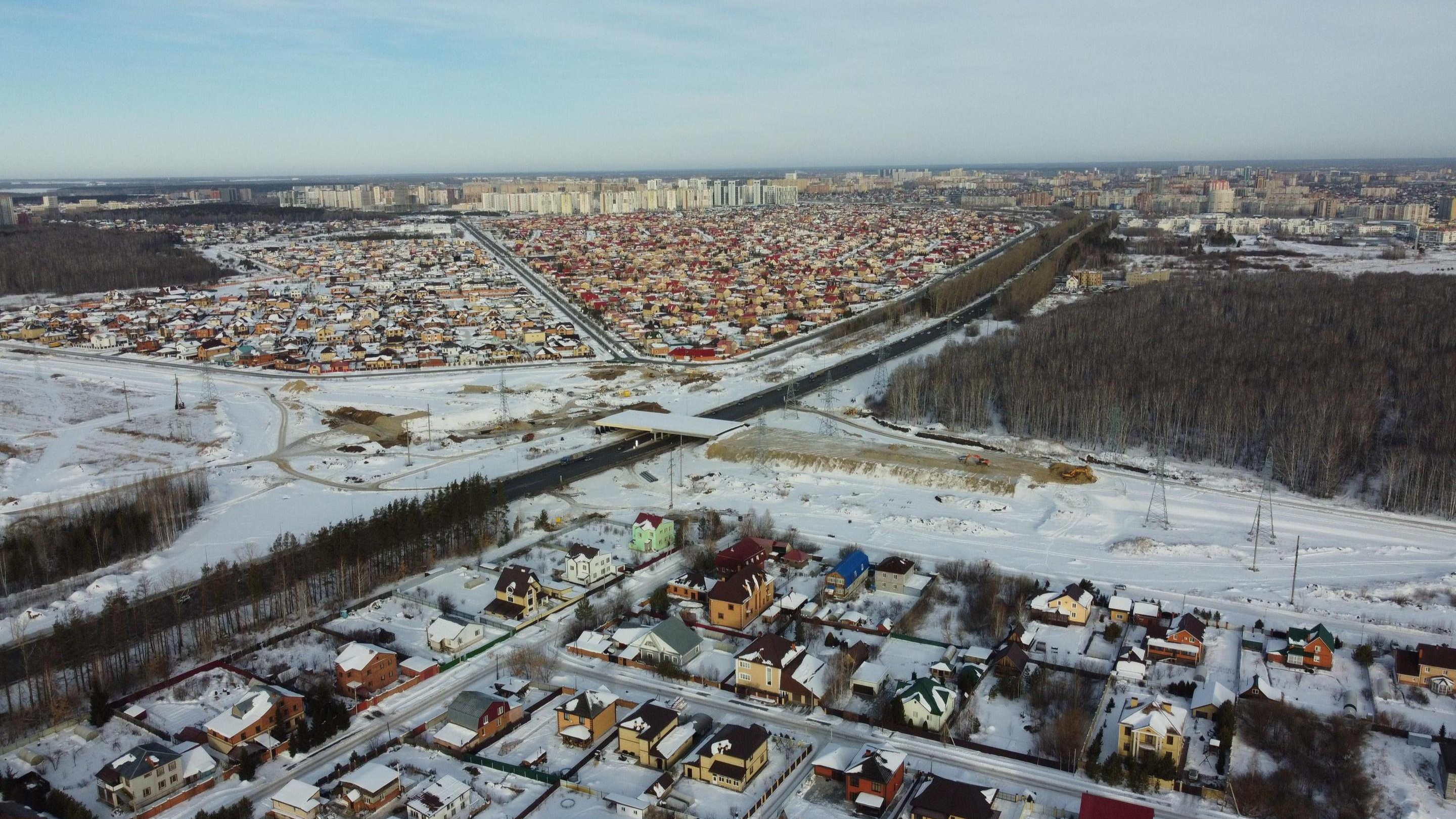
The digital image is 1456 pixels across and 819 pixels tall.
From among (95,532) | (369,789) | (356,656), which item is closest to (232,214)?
(95,532)

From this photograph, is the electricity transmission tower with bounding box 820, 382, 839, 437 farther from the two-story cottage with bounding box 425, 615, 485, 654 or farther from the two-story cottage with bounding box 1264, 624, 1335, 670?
the two-story cottage with bounding box 425, 615, 485, 654

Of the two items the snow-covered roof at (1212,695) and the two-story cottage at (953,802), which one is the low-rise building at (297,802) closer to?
the two-story cottage at (953,802)

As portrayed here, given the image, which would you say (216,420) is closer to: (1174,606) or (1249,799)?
(1174,606)

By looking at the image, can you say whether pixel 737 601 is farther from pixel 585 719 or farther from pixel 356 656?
pixel 356 656

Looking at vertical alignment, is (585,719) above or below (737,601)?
below

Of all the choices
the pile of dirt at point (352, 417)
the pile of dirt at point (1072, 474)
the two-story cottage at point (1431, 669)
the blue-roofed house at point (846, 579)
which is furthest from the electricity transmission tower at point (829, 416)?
the two-story cottage at point (1431, 669)

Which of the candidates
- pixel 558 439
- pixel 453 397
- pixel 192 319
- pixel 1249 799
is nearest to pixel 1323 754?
pixel 1249 799

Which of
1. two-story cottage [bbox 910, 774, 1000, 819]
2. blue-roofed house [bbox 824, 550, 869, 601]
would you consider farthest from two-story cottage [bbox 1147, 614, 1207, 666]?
two-story cottage [bbox 910, 774, 1000, 819]
